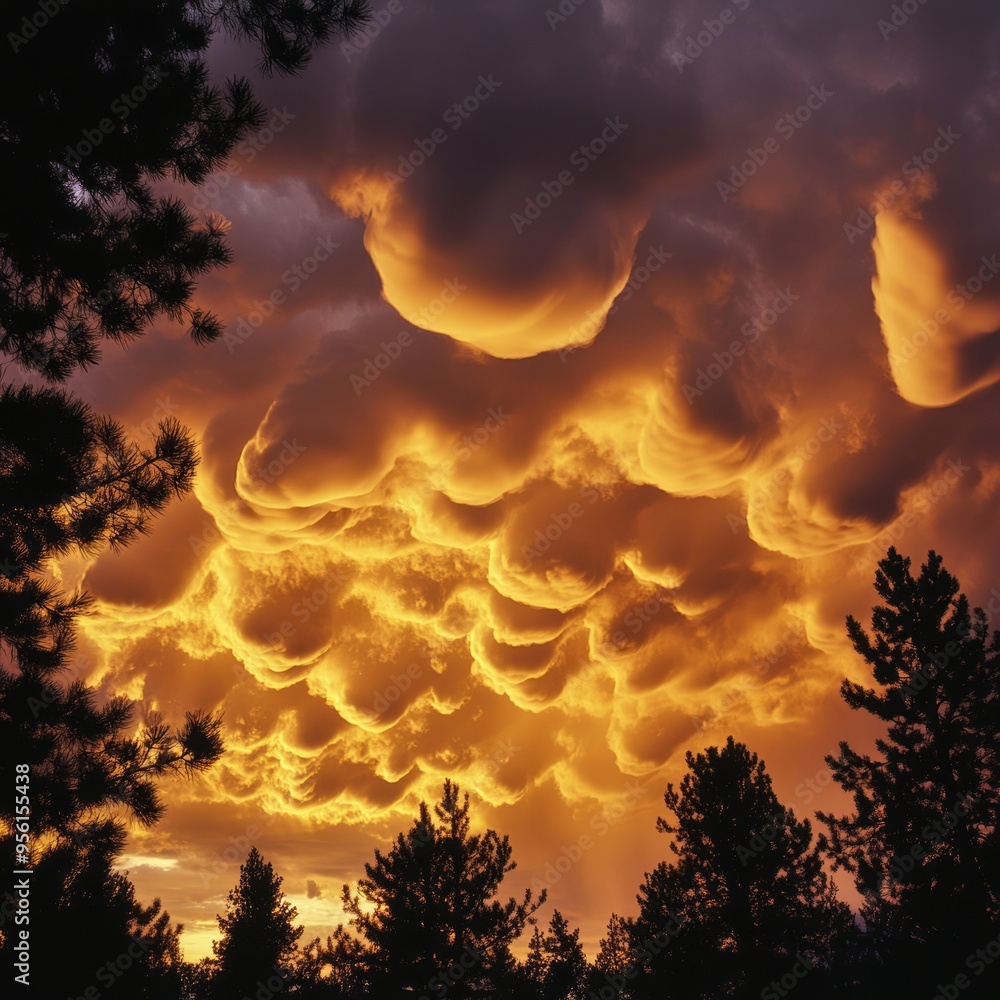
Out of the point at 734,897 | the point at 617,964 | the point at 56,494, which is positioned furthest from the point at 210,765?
the point at 617,964

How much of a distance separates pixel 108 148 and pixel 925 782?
83.6 feet

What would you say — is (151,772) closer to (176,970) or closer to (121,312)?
(121,312)

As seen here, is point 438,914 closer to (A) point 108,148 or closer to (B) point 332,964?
(B) point 332,964

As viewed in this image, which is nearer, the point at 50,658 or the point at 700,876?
the point at 50,658

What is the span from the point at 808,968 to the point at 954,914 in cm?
486

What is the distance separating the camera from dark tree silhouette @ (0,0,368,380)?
6.67m

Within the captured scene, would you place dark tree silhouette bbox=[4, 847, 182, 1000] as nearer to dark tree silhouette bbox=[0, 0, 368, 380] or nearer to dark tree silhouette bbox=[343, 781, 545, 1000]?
dark tree silhouette bbox=[343, 781, 545, 1000]

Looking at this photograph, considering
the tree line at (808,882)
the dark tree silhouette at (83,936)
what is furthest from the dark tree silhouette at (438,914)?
the dark tree silhouette at (83,936)

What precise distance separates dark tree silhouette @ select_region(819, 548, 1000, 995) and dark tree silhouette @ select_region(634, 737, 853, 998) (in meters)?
1.64

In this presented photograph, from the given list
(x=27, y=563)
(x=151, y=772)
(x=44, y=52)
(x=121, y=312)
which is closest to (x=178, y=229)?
(x=121, y=312)

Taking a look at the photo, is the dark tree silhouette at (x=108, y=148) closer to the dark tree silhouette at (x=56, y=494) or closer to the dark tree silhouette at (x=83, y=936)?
the dark tree silhouette at (x=56, y=494)

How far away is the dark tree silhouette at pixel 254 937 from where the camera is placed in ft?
101

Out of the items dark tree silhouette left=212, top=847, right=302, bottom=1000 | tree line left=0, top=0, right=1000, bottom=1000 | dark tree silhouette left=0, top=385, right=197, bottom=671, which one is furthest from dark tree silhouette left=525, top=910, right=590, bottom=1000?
dark tree silhouette left=0, top=385, right=197, bottom=671

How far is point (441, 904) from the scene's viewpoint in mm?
25266
